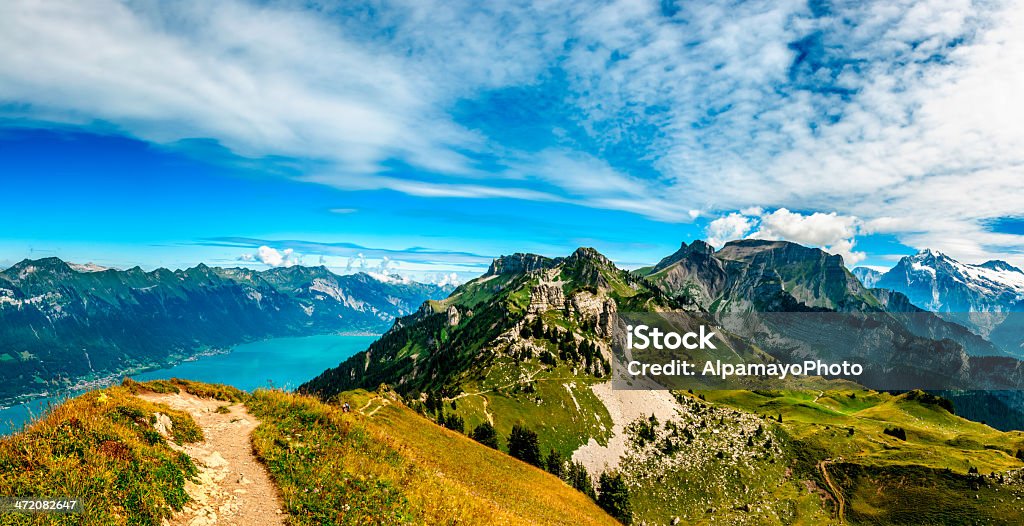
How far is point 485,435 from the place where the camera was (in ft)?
300

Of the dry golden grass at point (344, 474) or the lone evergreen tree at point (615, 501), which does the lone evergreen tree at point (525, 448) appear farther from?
the dry golden grass at point (344, 474)

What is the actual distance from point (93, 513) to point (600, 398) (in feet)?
431

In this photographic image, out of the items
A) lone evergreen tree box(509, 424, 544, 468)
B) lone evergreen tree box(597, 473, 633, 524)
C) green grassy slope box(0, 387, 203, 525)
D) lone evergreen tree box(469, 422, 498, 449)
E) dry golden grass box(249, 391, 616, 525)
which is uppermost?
green grassy slope box(0, 387, 203, 525)

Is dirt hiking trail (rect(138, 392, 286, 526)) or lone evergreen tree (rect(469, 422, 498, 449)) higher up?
dirt hiking trail (rect(138, 392, 286, 526))


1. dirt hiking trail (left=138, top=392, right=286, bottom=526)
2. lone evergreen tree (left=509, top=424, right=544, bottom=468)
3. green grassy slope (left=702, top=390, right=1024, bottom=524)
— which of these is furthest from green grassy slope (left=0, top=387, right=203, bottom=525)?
green grassy slope (left=702, top=390, right=1024, bottom=524)

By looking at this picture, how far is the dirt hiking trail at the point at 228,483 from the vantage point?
14484 mm

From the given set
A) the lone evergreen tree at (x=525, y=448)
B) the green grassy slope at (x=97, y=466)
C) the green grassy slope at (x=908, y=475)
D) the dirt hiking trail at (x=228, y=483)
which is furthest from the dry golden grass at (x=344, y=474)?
the green grassy slope at (x=908, y=475)

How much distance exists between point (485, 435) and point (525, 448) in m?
8.83

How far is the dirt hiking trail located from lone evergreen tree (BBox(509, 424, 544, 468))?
7495 centimetres

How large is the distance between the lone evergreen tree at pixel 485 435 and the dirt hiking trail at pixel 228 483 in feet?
234

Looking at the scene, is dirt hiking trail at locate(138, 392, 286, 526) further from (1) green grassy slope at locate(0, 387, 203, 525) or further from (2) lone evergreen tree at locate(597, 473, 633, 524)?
(2) lone evergreen tree at locate(597, 473, 633, 524)

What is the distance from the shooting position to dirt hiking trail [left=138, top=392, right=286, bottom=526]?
1448 cm

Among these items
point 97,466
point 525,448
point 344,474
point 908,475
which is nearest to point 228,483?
point 344,474

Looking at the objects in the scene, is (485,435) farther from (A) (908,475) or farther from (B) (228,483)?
(A) (908,475)
